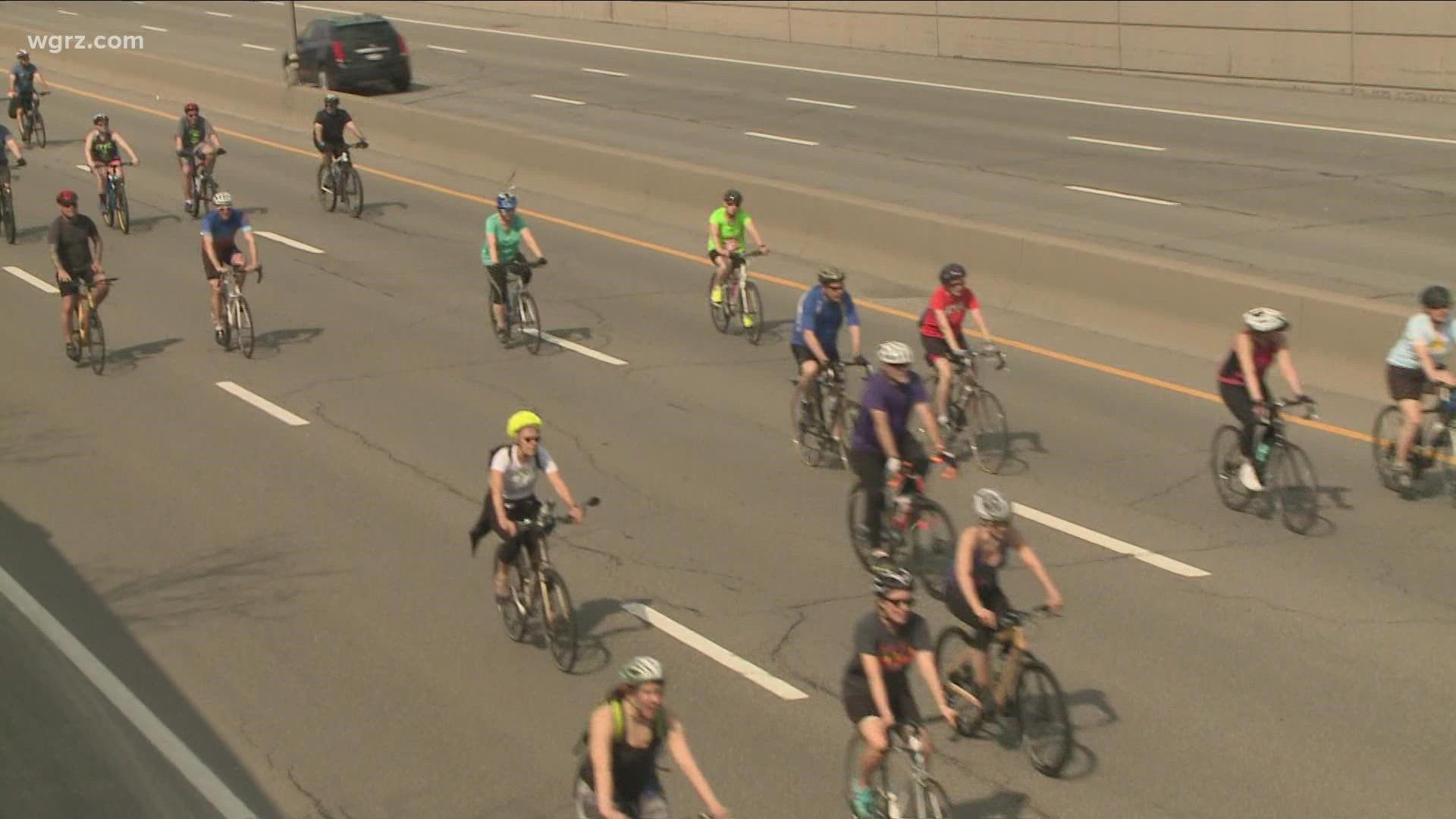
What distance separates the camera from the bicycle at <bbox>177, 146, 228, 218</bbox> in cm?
2783

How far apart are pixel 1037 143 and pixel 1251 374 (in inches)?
752

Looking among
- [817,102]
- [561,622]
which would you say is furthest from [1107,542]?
[817,102]

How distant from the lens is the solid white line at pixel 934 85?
32.0 m

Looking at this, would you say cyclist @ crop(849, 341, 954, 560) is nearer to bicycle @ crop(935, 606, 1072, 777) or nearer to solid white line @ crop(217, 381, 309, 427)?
bicycle @ crop(935, 606, 1072, 777)

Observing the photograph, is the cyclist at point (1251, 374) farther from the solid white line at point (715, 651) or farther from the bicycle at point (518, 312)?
the bicycle at point (518, 312)

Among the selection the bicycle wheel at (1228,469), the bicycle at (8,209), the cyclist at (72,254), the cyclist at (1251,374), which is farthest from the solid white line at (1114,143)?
the cyclist at (72,254)

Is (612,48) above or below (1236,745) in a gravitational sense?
above

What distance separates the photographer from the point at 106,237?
1066 inches

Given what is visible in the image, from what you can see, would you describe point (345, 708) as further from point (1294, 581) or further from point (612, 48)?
point (612, 48)

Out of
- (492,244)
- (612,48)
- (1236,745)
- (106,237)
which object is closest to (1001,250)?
(492,244)

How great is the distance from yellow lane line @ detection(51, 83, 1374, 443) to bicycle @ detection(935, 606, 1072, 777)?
7.23m

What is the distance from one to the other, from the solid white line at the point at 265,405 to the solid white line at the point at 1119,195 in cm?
1377

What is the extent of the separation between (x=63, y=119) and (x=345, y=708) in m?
31.7

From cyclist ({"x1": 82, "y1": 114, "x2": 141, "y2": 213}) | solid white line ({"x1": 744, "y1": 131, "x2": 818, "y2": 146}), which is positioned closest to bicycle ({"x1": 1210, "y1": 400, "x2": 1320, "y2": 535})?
cyclist ({"x1": 82, "y1": 114, "x2": 141, "y2": 213})
